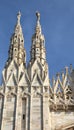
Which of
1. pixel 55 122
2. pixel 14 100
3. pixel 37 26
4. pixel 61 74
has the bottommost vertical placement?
pixel 55 122

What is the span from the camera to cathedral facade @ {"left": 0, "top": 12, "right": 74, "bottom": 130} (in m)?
17.3

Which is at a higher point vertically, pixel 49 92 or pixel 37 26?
pixel 37 26

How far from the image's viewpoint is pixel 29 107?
17.8m

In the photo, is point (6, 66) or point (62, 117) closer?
point (62, 117)

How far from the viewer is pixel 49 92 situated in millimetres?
19281

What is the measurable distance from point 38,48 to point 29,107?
5188mm

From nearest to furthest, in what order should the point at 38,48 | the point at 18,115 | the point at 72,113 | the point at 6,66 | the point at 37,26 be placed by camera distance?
the point at 18,115, the point at 72,113, the point at 6,66, the point at 38,48, the point at 37,26

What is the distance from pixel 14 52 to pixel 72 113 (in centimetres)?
566

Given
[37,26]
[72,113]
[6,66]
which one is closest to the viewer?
[72,113]

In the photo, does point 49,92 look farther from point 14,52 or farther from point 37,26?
point 37,26

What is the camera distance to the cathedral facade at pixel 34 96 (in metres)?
17.3

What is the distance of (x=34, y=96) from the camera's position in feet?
60.3

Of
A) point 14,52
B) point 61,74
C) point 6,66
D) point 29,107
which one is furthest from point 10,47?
point 29,107

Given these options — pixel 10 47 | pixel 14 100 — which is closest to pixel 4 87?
pixel 14 100
